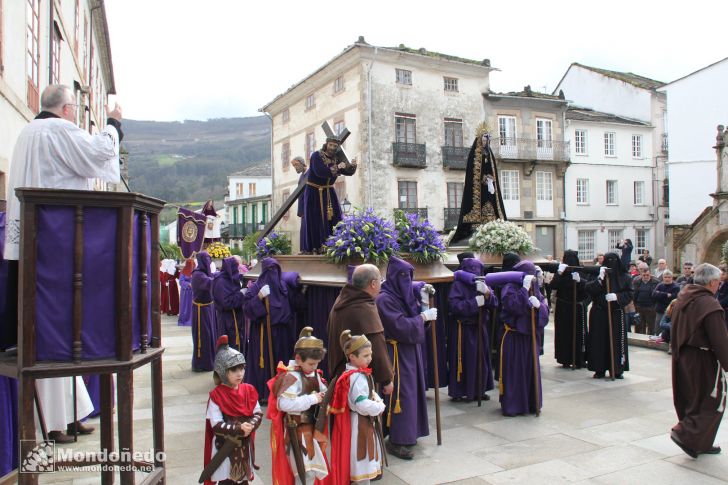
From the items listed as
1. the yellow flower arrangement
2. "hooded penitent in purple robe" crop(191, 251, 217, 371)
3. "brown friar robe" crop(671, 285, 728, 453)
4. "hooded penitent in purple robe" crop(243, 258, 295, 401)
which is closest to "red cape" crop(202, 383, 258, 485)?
"hooded penitent in purple robe" crop(243, 258, 295, 401)

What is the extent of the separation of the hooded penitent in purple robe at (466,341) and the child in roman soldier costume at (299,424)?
12.1 feet

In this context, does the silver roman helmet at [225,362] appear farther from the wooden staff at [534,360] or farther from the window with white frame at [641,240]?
the window with white frame at [641,240]

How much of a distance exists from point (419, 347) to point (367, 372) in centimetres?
160

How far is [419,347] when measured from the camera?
6.14 metres

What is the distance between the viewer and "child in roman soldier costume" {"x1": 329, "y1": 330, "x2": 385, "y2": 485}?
4.56 meters

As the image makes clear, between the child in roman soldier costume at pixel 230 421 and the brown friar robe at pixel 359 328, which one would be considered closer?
the child in roman soldier costume at pixel 230 421

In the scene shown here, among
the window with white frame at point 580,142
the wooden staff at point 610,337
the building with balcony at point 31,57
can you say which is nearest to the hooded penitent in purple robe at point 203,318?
the building with balcony at point 31,57

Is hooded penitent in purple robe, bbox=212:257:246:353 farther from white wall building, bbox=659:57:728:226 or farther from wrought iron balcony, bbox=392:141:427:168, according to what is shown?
white wall building, bbox=659:57:728:226

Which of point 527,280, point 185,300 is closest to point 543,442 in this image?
point 527,280

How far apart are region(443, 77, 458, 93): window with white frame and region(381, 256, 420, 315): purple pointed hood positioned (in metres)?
26.7

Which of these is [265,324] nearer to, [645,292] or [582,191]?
[645,292]

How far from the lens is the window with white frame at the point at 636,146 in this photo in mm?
34906

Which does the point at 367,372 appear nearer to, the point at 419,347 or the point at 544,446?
the point at 419,347

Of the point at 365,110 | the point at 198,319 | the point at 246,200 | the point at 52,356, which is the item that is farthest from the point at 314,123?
the point at 52,356
